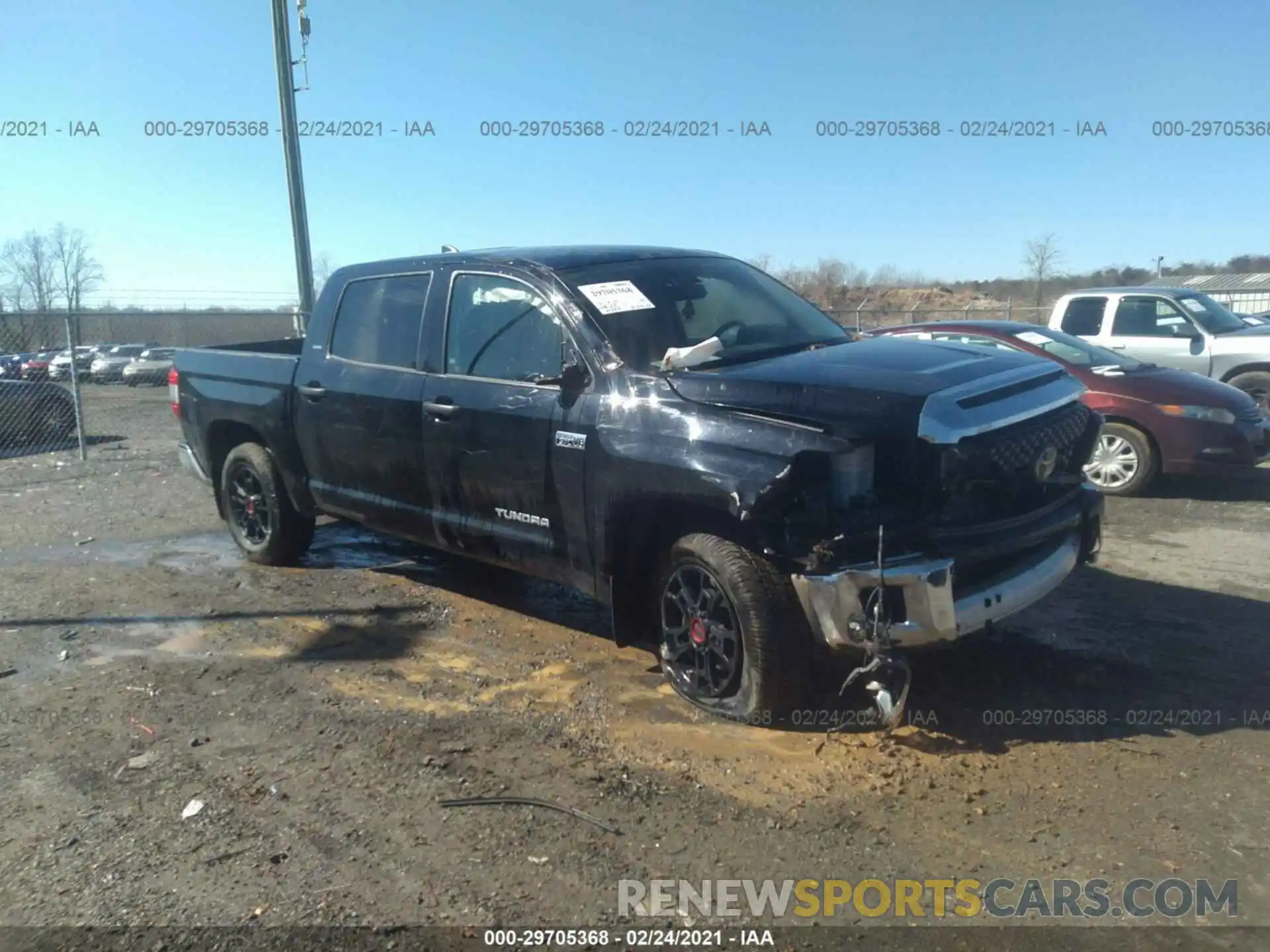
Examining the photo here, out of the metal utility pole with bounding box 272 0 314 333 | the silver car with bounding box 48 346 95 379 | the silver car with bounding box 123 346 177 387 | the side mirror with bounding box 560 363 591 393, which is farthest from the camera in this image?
the silver car with bounding box 123 346 177 387

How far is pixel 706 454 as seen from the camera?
394 centimetres

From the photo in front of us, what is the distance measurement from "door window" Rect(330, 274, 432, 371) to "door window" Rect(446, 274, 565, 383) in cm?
33

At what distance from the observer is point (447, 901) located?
3055mm

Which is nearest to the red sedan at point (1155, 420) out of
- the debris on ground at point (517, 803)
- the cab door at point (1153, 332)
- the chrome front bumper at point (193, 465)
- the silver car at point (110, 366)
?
the cab door at point (1153, 332)

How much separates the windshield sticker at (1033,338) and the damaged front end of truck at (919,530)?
5196 mm

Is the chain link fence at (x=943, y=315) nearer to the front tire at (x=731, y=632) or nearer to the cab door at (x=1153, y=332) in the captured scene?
the cab door at (x=1153, y=332)

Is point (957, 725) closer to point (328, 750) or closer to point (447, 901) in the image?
point (447, 901)

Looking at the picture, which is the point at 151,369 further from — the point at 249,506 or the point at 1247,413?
the point at 1247,413

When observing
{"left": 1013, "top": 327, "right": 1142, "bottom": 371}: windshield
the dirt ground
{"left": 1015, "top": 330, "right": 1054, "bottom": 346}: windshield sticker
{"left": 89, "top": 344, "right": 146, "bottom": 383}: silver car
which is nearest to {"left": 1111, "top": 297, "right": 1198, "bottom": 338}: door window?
{"left": 1013, "top": 327, "right": 1142, "bottom": 371}: windshield

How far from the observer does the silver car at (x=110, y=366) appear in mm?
29981

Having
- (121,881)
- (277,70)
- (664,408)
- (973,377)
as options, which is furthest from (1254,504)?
(277,70)

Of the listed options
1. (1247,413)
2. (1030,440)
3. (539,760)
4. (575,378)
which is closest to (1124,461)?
(1247,413)

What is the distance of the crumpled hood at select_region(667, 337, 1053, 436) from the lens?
12.4 ft

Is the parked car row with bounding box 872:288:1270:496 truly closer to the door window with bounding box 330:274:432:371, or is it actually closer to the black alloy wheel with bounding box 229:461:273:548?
the door window with bounding box 330:274:432:371
